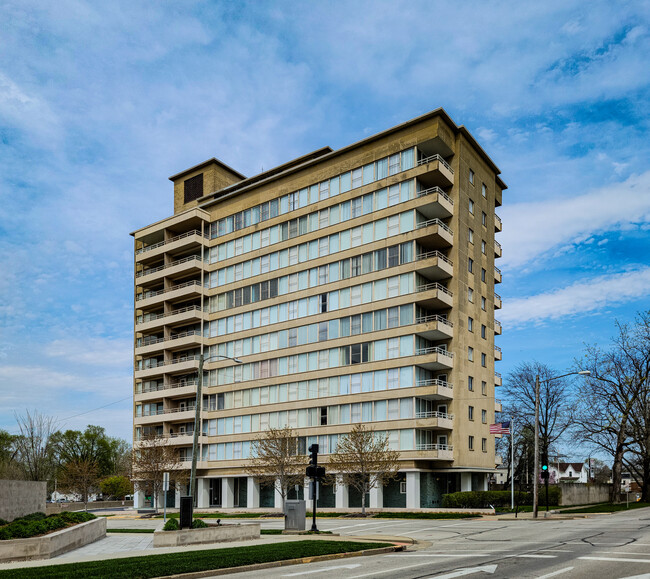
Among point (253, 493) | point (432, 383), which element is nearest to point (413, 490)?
point (432, 383)

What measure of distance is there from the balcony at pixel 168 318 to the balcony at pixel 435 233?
87.6 ft

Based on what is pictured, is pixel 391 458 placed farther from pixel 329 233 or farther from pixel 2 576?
pixel 2 576

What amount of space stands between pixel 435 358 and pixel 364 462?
32.2 ft

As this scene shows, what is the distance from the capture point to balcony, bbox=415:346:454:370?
Answer: 52594mm

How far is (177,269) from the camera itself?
7344 cm

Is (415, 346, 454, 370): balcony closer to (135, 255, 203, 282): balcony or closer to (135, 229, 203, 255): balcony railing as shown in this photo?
(135, 255, 203, 282): balcony

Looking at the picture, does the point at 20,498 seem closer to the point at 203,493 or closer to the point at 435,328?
the point at 435,328

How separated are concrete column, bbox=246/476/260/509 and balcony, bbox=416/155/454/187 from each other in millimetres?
31236

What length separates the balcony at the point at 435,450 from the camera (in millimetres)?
51656

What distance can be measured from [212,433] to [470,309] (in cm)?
2833

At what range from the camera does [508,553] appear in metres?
19.1

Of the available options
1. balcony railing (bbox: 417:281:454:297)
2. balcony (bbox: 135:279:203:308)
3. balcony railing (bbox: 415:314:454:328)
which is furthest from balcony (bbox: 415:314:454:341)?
balcony (bbox: 135:279:203:308)

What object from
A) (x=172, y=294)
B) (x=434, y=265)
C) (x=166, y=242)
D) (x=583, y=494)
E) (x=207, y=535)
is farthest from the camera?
(x=166, y=242)

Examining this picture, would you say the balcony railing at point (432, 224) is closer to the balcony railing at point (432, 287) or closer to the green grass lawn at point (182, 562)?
the balcony railing at point (432, 287)
